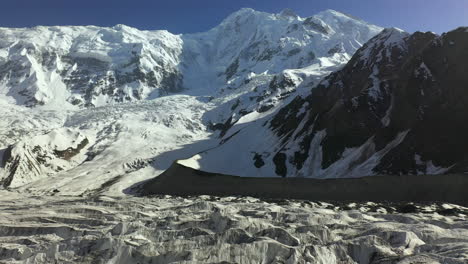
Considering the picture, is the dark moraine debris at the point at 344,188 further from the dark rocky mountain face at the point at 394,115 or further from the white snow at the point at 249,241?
the white snow at the point at 249,241

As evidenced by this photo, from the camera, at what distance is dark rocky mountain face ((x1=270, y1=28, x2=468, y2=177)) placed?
7831 centimetres

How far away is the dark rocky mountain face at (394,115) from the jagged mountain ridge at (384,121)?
7.4 inches

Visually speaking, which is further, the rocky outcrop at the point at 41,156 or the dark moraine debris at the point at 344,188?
the rocky outcrop at the point at 41,156

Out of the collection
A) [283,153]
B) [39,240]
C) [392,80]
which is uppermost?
[392,80]

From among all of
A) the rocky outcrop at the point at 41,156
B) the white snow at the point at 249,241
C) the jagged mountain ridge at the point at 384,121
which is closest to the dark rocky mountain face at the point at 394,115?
the jagged mountain ridge at the point at 384,121

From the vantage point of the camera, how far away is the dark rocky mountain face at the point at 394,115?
7831 centimetres

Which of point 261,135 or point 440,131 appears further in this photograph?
point 261,135

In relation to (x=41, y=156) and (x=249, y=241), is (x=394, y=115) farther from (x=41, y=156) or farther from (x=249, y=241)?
(x=41, y=156)

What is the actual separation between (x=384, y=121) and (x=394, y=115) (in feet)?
8.78

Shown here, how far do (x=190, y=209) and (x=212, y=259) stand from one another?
18260mm

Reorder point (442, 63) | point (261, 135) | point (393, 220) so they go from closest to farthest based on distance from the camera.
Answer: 1. point (393, 220)
2. point (442, 63)
3. point (261, 135)

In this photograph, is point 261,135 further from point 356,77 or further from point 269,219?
point 269,219

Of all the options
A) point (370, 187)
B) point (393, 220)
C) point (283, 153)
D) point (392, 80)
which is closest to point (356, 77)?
point (392, 80)

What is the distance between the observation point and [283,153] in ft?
350
